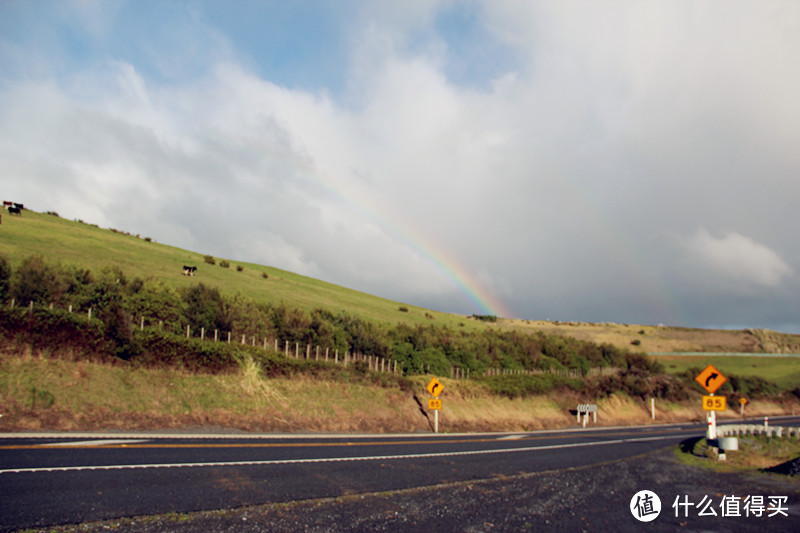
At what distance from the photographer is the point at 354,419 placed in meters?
27.7

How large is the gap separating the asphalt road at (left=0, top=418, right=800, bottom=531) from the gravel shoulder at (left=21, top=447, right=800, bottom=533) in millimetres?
625

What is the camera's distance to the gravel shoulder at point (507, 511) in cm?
721

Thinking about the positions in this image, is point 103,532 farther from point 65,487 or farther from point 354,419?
point 354,419

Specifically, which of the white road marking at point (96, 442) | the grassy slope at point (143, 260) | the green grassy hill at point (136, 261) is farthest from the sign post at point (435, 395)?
the grassy slope at point (143, 260)

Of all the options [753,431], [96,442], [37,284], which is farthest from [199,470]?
[753,431]

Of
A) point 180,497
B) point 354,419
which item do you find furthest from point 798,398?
point 180,497

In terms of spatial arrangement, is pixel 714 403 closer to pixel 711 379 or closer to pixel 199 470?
pixel 711 379

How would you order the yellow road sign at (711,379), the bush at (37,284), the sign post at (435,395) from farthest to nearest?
1. the sign post at (435,395)
2. the bush at (37,284)
3. the yellow road sign at (711,379)

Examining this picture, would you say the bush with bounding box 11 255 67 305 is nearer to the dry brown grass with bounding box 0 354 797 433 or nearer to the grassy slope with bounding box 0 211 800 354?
the dry brown grass with bounding box 0 354 797 433

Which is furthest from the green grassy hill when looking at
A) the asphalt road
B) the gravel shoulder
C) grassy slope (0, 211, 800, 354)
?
the gravel shoulder

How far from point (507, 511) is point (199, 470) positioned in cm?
636

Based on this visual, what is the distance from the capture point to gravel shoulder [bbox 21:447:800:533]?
7215 mm

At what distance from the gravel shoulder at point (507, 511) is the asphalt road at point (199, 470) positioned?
62 centimetres

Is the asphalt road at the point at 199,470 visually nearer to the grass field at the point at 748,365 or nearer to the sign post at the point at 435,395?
the sign post at the point at 435,395
